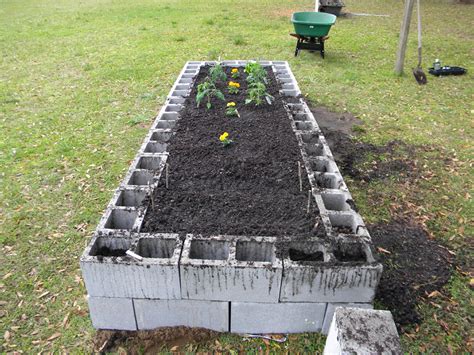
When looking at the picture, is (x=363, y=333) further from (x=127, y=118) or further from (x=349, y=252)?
(x=127, y=118)

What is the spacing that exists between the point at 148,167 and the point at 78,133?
2.68 m

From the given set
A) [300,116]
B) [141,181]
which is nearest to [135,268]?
[141,181]

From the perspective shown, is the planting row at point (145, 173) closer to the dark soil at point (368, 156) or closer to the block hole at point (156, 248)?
the block hole at point (156, 248)

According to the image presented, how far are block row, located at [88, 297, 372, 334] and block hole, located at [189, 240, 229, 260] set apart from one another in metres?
0.34

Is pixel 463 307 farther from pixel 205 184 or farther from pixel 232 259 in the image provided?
pixel 205 184

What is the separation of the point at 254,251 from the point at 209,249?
1.14 ft

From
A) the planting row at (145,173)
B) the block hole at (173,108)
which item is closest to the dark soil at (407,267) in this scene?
the planting row at (145,173)

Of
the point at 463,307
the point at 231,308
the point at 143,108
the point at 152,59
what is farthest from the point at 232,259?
the point at 152,59

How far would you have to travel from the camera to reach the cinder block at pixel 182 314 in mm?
2805

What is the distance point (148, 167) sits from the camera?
405cm

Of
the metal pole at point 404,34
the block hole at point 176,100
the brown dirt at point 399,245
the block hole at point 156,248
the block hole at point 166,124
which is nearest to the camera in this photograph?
the block hole at point 156,248

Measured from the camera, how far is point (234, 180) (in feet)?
12.3

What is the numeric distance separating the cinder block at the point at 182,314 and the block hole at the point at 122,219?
2.29 ft

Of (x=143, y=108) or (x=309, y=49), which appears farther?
(x=309, y=49)
